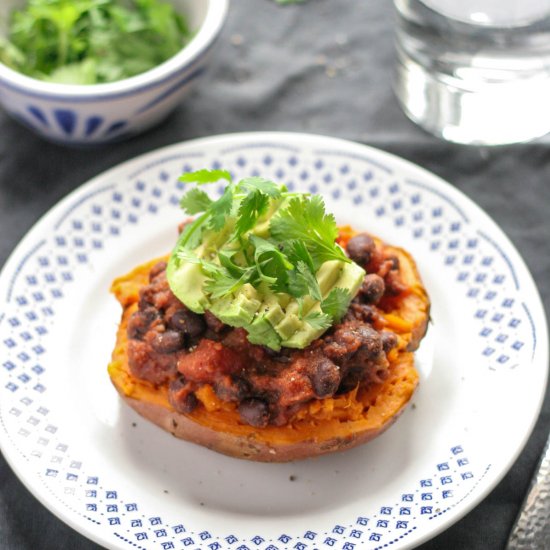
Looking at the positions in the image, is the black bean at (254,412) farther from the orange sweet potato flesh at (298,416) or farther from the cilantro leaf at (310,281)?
the cilantro leaf at (310,281)

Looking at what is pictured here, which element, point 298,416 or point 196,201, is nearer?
point 298,416

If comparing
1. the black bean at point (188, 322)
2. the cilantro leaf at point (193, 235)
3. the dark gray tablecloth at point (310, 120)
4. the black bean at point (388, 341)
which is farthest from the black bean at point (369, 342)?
the dark gray tablecloth at point (310, 120)

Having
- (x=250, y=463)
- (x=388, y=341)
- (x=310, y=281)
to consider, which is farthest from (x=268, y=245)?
(x=250, y=463)

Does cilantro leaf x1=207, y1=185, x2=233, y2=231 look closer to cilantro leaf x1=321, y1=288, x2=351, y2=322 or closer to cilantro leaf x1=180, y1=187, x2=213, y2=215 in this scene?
cilantro leaf x1=180, y1=187, x2=213, y2=215

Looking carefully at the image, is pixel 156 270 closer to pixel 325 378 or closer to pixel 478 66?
pixel 325 378

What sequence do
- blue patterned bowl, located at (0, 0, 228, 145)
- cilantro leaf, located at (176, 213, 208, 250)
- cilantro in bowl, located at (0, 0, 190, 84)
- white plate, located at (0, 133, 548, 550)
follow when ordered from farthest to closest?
cilantro in bowl, located at (0, 0, 190, 84)
blue patterned bowl, located at (0, 0, 228, 145)
cilantro leaf, located at (176, 213, 208, 250)
white plate, located at (0, 133, 548, 550)

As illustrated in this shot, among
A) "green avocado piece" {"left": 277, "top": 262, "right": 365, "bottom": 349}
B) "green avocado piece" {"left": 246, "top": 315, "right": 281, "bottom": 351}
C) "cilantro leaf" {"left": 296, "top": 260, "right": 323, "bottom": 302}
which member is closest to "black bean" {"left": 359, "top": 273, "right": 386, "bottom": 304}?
"green avocado piece" {"left": 277, "top": 262, "right": 365, "bottom": 349}

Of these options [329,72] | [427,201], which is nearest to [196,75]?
[329,72]
